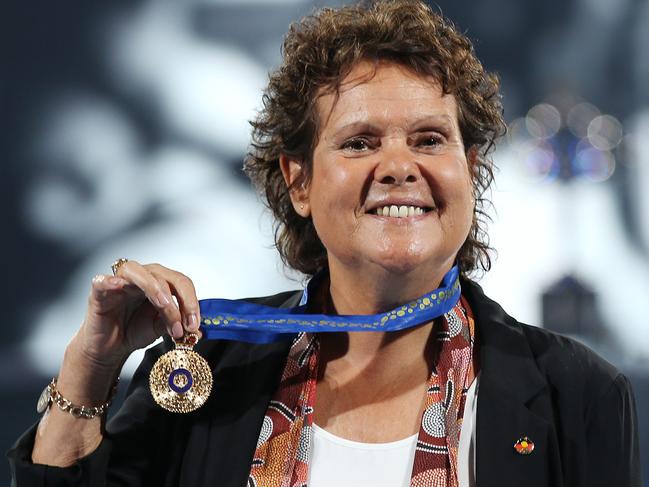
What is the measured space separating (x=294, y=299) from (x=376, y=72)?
1.50ft

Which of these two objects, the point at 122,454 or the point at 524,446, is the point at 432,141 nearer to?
the point at 524,446

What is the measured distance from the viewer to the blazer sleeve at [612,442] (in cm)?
144

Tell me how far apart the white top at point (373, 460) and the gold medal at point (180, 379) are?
0.21m

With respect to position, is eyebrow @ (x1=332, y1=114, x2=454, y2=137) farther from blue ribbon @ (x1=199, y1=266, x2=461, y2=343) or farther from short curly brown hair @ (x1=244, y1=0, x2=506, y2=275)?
blue ribbon @ (x1=199, y1=266, x2=461, y2=343)

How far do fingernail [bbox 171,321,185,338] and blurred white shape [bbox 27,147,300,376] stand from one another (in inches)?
61.2

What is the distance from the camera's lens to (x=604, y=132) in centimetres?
333

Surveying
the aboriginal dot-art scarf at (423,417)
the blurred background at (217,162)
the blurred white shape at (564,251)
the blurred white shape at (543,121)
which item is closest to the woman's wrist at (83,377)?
the aboriginal dot-art scarf at (423,417)

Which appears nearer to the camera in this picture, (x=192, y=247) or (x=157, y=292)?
(x=157, y=292)

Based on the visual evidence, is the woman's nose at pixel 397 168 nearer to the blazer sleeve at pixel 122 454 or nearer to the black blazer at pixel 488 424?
the black blazer at pixel 488 424

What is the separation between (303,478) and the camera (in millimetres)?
1487

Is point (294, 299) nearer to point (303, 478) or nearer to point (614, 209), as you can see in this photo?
point (303, 478)

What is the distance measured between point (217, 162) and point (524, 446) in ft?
6.27

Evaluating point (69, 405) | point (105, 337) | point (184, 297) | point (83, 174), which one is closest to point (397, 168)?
point (184, 297)

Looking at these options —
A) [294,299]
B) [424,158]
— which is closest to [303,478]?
[294,299]
